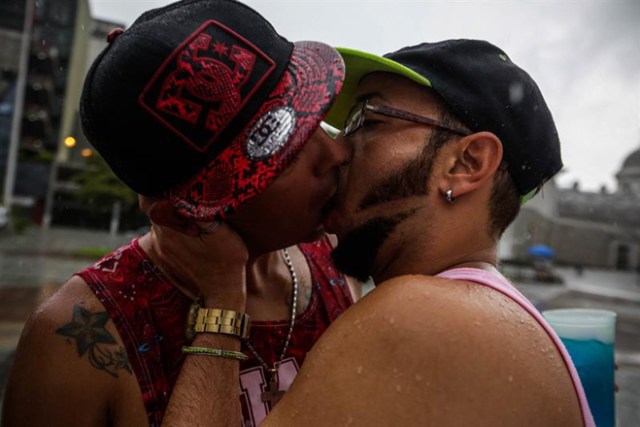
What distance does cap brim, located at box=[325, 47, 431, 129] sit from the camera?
1536mm

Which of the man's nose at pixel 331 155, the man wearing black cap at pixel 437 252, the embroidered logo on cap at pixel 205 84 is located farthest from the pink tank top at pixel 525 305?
the embroidered logo on cap at pixel 205 84

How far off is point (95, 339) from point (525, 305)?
1193 millimetres

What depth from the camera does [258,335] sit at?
5.96 ft

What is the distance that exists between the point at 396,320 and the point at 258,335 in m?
0.76

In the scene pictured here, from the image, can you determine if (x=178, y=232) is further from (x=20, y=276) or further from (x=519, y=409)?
(x=20, y=276)

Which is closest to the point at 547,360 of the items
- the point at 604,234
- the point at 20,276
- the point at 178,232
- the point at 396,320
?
the point at 396,320

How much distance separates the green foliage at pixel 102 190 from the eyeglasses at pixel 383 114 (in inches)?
1343

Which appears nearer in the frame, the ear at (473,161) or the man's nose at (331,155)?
the ear at (473,161)

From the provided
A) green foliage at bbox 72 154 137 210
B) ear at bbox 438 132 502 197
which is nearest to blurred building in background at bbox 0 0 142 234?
green foliage at bbox 72 154 137 210

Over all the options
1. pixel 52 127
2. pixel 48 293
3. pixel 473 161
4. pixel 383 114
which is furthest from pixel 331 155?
pixel 52 127

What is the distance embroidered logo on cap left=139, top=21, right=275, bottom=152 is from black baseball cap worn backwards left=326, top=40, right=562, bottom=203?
1.23ft

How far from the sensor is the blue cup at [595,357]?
74.2 inches

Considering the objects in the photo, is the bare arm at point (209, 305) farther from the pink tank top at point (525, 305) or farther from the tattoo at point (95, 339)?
the pink tank top at point (525, 305)

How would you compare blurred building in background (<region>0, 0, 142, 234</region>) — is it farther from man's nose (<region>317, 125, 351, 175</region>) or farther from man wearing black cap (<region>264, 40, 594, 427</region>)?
man wearing black cap (<region>264, 40, 594, 427</region>)
